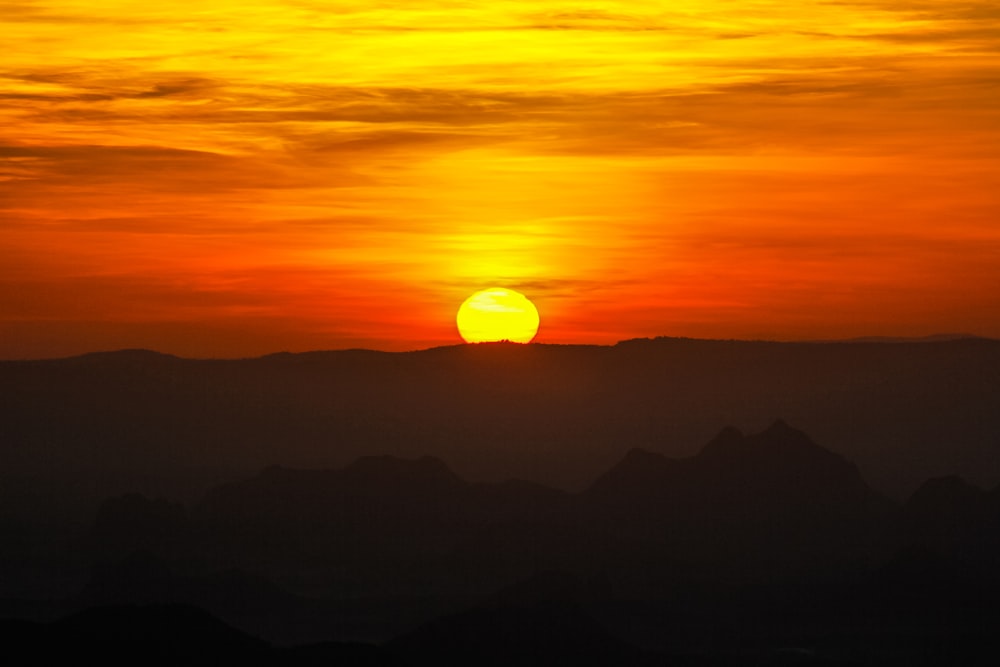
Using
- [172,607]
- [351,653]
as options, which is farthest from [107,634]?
[351,653]

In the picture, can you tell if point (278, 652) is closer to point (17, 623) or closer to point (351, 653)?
point (351, 653)

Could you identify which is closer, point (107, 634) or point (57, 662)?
point (57, 662)

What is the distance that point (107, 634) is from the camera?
183 metres

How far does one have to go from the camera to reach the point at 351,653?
595 ft

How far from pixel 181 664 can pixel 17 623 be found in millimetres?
18218

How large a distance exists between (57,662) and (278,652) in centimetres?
2375

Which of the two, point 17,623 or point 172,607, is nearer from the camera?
point 17,623

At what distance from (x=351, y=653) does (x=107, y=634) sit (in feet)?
90.2

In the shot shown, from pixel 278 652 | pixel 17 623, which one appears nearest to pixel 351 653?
pixel 278 652

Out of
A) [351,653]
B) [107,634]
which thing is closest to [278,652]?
[351,653]

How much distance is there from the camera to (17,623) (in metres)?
177

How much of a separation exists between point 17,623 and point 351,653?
3615 cm

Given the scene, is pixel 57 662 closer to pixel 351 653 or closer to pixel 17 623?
pixel 17 623

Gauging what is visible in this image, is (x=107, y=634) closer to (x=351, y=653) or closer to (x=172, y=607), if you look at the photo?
(x=172, y=607)
